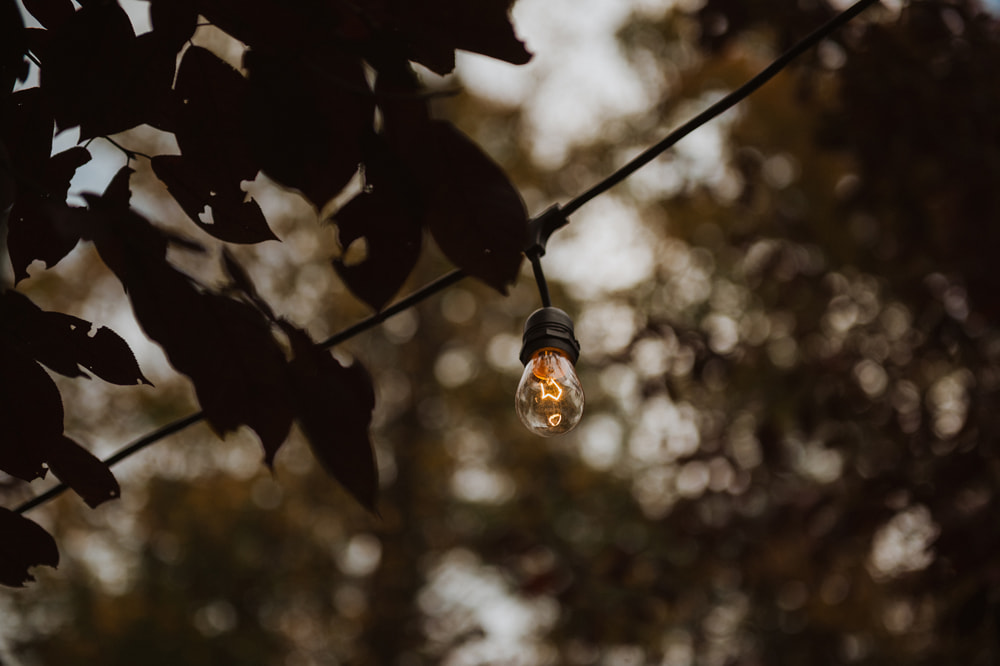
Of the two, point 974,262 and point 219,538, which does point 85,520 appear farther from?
point 974,262

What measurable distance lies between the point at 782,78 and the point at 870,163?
3204mm

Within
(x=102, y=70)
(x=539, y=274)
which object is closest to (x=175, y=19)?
(x=102, y=70)

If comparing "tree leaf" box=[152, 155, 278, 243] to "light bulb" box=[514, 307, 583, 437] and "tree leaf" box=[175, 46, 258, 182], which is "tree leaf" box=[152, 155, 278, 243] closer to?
"tree leaf" box=[175, 46, 258, 182]

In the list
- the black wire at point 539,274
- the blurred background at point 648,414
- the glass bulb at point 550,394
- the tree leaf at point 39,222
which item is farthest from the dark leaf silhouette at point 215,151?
the blurred background at point 648,414

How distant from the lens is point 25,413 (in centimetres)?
84

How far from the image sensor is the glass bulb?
114 cm

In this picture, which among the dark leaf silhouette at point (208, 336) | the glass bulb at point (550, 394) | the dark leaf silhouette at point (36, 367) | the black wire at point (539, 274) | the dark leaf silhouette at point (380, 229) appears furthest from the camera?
the glass bulb at point (550, 394)

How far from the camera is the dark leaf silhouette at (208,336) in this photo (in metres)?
0.62

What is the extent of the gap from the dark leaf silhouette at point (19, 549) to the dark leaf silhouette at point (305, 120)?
0.60 metres

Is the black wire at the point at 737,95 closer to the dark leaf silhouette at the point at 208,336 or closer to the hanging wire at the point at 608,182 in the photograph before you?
the hanging wire at the point at 608,182

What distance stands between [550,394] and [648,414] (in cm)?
570

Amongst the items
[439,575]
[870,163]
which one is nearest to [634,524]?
[439,575]

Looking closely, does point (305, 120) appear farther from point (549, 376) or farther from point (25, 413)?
point (549, 376)

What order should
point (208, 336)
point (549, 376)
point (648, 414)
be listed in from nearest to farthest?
1. point (208, 336)
2. point (549, 376)
3. point (648, 414)
